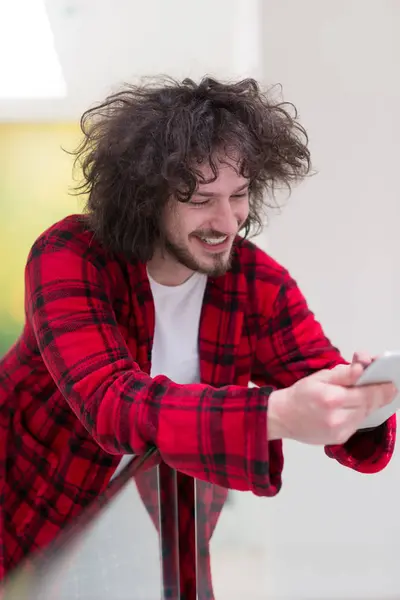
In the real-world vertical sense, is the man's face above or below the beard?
above

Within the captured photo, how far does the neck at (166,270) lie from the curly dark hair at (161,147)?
0.03m

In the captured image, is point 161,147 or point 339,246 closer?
point 161,147

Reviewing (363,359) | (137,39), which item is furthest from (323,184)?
(363,359)

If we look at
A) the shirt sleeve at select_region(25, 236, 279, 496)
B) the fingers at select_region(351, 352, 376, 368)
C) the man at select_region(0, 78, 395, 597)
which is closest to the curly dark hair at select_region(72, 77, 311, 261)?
the man at select_region(0, 78, 395, 597)

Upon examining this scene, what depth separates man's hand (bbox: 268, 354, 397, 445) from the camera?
0.59 m

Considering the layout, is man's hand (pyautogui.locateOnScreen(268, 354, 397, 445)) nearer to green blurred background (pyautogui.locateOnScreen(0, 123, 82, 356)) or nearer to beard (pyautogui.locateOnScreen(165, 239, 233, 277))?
beard (pyautogui.locateOnScreen(165, 239, 233, 277))

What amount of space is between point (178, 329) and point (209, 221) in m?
0.17

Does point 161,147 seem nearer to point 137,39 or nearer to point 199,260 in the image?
point 199,260

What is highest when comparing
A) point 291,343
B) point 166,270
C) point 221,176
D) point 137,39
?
point 137,39

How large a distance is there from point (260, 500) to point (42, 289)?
96cm

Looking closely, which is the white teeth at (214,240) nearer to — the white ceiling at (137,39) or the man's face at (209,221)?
the man's face at (209,221)

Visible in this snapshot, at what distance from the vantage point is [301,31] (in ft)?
4.89

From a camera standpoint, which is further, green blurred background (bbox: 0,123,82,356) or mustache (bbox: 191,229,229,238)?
green blurred background (bbox: 0,123,82,356)

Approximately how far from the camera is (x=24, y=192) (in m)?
1.73
